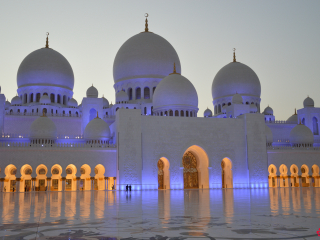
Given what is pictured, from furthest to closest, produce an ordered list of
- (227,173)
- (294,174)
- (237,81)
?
(237,81), (294,174), (227,173)

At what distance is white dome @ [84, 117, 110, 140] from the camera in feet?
65.9

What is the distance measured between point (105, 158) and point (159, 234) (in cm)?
1614

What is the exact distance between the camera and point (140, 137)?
19.0m

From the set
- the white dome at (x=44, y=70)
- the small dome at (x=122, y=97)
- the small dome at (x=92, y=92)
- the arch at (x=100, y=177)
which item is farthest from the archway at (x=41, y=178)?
the white dome at (x=44, y=70)

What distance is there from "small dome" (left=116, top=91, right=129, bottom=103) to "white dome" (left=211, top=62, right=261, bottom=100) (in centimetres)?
773

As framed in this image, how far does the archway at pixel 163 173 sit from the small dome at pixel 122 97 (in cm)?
604

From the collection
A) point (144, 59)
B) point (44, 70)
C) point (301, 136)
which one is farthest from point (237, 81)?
point (44, 70)

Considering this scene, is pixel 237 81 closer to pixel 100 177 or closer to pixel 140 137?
pixel 140 137

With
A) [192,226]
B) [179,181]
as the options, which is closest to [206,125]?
[179,181]

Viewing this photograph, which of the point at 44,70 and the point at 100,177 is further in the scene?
the point at 44,70

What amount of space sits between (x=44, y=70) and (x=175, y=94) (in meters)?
9.85

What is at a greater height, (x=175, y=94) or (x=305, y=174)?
(x=175, y=94)

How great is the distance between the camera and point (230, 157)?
2020 centimetres

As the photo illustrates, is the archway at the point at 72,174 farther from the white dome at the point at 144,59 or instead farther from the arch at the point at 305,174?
the arch at the point at 305,174
